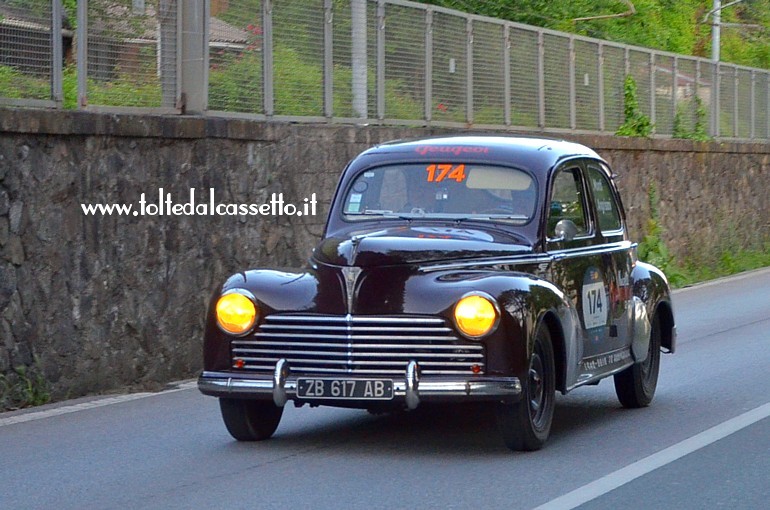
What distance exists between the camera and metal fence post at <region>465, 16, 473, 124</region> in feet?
64.8

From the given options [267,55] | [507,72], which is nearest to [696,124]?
[507,72]

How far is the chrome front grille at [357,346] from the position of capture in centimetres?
800

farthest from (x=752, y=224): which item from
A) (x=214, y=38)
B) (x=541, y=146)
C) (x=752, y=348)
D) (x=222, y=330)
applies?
(x=222, y=330)

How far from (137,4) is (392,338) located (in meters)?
5.78

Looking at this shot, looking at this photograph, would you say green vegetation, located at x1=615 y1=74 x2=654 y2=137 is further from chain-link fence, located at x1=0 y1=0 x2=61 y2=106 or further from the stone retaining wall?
chain-link fence, located at x1=0 y1=0 x2=61 y2=106

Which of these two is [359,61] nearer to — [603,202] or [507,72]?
[507,72]

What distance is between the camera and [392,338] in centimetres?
805

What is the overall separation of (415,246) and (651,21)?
35.7 metres

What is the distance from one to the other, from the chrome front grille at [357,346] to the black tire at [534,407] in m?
0.37

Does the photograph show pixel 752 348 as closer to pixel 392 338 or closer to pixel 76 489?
pixel 392 338

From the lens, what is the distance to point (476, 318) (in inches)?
313

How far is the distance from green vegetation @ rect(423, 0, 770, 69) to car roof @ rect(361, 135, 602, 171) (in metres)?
19.8

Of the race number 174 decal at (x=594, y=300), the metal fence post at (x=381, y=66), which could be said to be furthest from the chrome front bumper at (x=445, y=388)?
the metal fence post at (x=381, y=66)

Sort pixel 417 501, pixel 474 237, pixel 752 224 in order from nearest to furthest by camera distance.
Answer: pixel 417 501 → pixel 474 237 → pixel 752 224
